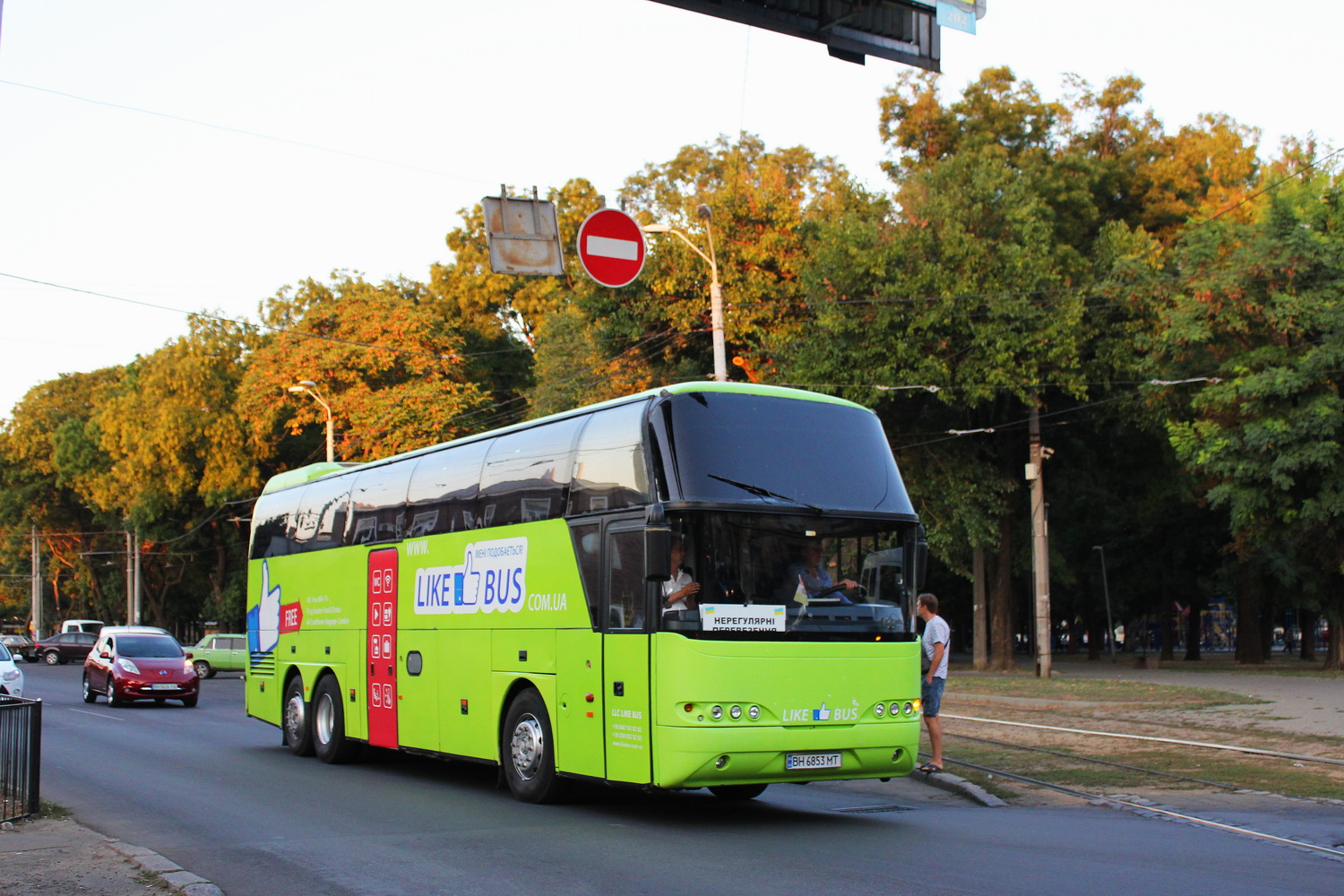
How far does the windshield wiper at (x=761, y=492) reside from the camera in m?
10.5

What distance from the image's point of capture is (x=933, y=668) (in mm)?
13656

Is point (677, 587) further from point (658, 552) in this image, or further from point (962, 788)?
point (962, 788)

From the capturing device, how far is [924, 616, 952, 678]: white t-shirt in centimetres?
1360

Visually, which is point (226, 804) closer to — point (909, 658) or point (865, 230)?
point (909, 658)

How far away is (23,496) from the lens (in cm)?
6969

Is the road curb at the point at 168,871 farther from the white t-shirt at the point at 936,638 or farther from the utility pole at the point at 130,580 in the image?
the utility pole at the point at 130,580

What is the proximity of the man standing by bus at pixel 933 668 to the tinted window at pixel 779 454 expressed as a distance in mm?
2625

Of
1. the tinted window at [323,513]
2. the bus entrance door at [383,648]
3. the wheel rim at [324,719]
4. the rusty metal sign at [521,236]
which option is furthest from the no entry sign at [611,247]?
the wheel rim at [324,719]

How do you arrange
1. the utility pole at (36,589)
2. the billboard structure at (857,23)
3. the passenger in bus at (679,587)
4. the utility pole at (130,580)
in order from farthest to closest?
the utility pole at (36,589)
the utility pole at (130,580)
the passenger in bus at (679,587)
the billboard structure at (857,23)

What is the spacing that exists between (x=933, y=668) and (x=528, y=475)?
466cm

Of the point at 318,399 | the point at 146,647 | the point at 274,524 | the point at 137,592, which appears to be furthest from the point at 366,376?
the point at 274,524

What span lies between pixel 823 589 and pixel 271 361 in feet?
136

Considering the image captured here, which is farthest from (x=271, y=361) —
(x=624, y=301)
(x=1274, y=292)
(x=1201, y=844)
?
(x=1201, y=844)

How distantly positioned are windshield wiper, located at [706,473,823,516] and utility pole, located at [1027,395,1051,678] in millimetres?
24261
